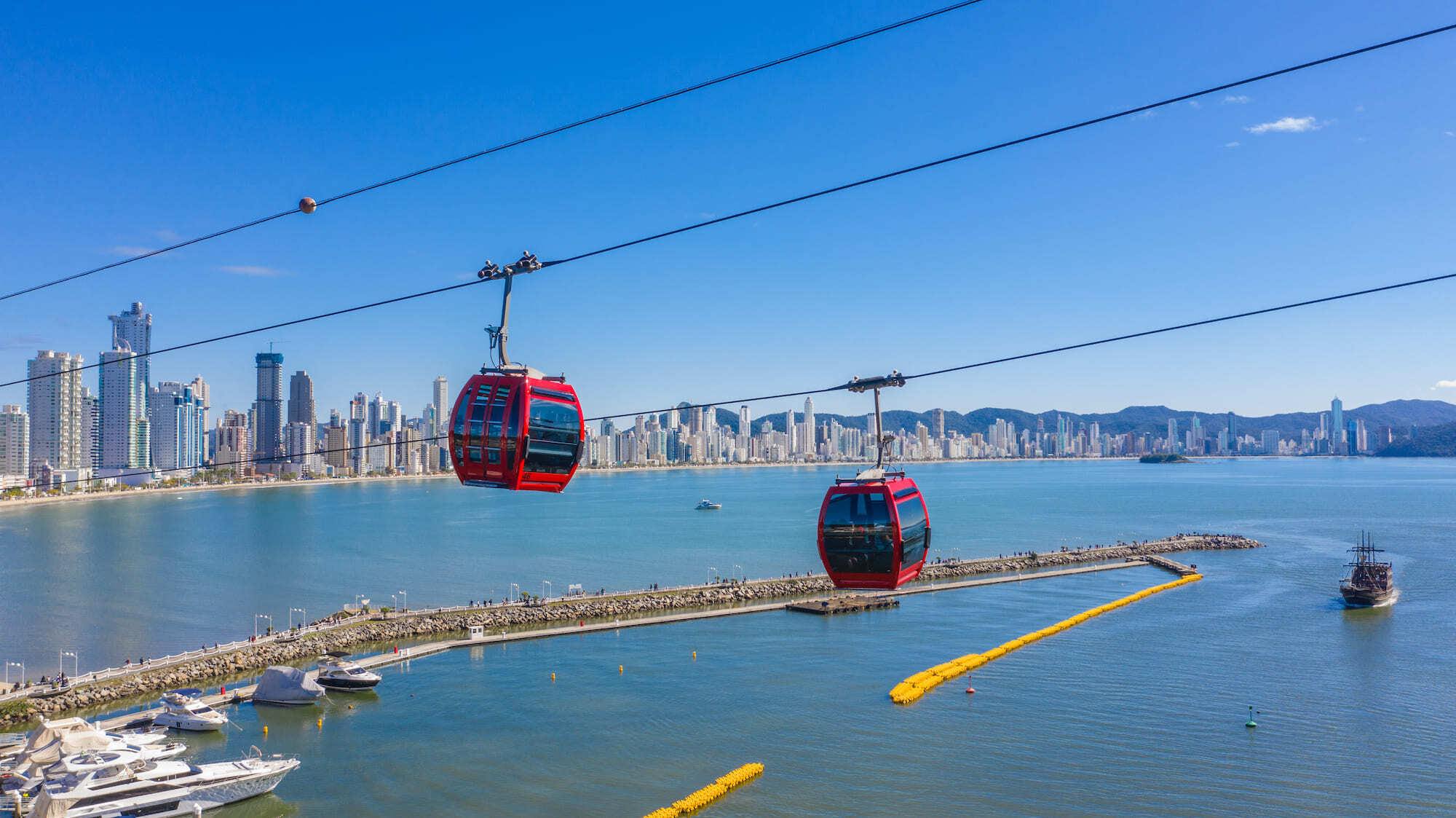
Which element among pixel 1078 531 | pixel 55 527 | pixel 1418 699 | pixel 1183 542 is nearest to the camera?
pixel 1418 699

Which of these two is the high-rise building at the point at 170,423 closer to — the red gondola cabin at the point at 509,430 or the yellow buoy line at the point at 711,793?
the yellow buoy line at the point at 711,793

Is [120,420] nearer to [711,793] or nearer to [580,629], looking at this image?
[580,629]

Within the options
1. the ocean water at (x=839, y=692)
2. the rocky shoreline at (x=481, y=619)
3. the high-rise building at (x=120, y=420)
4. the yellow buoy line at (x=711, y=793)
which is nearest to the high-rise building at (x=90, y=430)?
the high-rise building at (x=120, y=420)

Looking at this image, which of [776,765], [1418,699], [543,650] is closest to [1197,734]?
[1418,699]

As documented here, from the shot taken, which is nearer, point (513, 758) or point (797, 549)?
point (513, 758)

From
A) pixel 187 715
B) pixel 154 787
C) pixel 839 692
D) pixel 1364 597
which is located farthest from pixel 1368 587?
pixel 187 715

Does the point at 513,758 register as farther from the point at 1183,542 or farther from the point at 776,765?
the point at 1183,542
